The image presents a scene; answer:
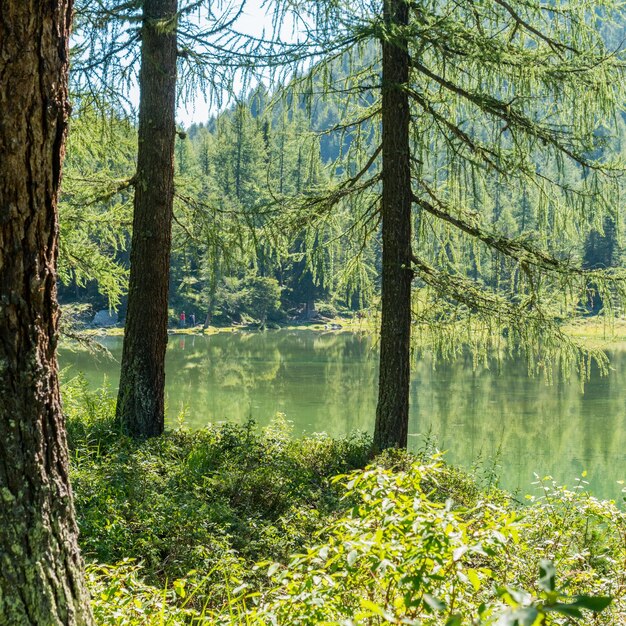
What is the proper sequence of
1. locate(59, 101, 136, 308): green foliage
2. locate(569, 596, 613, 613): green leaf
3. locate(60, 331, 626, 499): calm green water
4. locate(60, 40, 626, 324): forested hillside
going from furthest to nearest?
locate(60, 331, 626, 499): calm green water, locate(59, 101, 136, 308): green foliage, locate(60, 40, 626, 324): forested hillside, locate(569, 596, 613, 613): green leaf

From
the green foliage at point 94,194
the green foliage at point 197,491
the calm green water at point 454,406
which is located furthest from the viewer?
the calm green water at point 454,406

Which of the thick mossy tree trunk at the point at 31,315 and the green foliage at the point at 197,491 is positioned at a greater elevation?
the thick mossy tree trunk at the point at 31,315

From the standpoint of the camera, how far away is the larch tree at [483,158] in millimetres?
6184

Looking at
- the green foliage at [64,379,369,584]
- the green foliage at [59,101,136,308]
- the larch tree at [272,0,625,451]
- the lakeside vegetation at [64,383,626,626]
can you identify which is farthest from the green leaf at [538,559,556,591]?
the green foliage at [59,101,136,308]

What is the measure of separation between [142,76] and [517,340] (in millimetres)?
4499

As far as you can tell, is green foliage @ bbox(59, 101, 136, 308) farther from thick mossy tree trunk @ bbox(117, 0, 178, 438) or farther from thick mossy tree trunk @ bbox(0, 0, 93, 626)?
thick mossy tree trunk @ bbox(0, 0, 93, 626)

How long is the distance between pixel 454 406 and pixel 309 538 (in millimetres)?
12646

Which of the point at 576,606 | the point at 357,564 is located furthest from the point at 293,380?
the point at 576,606

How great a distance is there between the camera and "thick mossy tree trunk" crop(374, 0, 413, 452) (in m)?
6.78

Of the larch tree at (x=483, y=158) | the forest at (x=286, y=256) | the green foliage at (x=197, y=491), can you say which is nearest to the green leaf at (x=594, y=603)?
the forest at (x=286, y=256)

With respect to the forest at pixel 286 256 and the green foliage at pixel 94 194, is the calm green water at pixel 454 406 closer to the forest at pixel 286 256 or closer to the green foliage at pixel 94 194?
the forest at pixel 286 256

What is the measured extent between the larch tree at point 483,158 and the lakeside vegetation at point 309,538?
1.51 meters

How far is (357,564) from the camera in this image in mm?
2605

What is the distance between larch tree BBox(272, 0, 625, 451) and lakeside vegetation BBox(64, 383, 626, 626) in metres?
1.51
